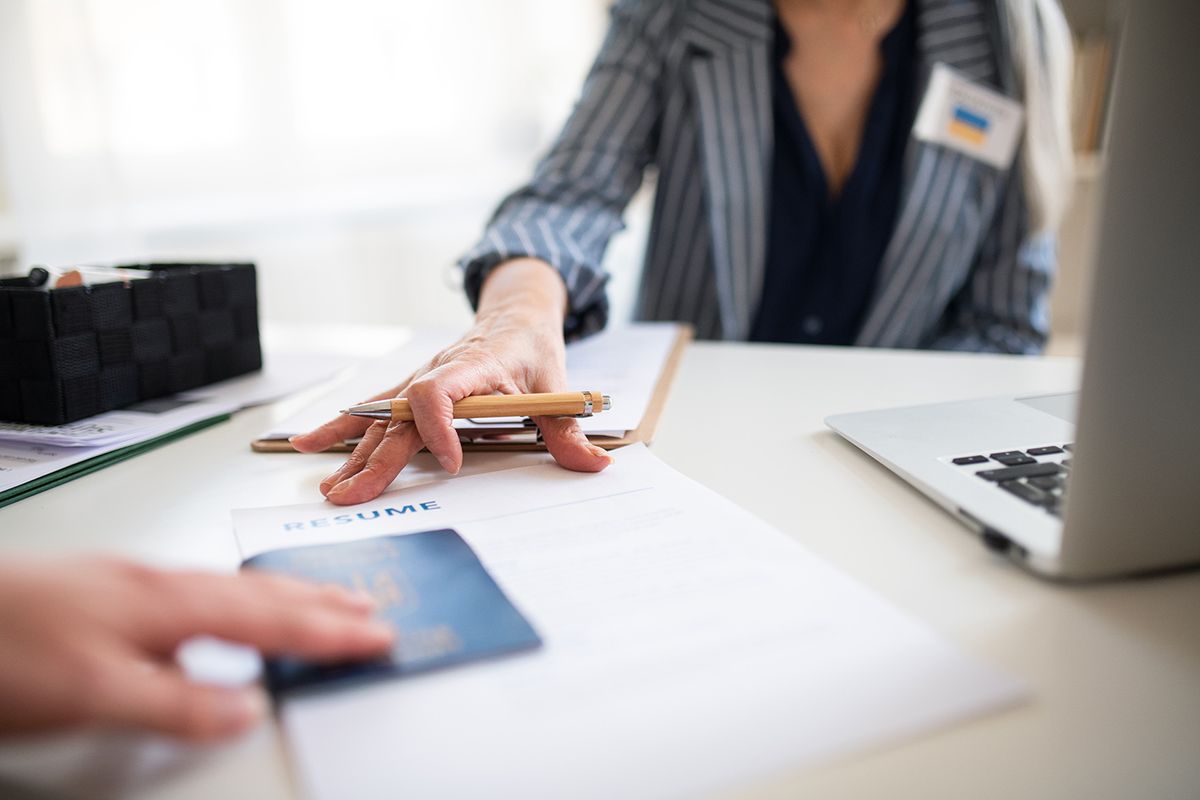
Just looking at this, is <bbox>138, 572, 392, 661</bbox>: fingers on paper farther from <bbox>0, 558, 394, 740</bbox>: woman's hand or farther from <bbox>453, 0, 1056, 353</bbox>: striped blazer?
<bbox>453, 0, 1056, 353</bbox>: striped blazer

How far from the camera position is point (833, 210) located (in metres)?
1.25

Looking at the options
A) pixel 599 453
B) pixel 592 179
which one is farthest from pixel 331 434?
pixel 592 179

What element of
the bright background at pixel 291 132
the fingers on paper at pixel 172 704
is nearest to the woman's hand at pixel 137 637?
the fingers on paper at pixel 172 704

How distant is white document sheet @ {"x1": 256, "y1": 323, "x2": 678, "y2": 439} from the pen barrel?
59 mm

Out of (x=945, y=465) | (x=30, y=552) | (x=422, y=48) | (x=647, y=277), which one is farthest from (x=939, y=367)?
(x=422, y=48)

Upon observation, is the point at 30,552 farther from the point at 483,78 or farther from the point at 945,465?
the point at 483,78

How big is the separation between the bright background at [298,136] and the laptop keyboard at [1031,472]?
39.7 inches

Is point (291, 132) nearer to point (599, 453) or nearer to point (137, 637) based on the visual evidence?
point (599, 453)

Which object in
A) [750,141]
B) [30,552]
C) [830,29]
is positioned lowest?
[30,552]

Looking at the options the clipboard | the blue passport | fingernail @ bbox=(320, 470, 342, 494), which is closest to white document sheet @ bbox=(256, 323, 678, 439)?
the clipboard

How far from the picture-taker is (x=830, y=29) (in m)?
1.28

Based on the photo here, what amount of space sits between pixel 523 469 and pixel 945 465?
27 centimetres

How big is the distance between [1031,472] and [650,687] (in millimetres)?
291

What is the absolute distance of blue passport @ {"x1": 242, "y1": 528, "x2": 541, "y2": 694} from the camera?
13.8 inches
